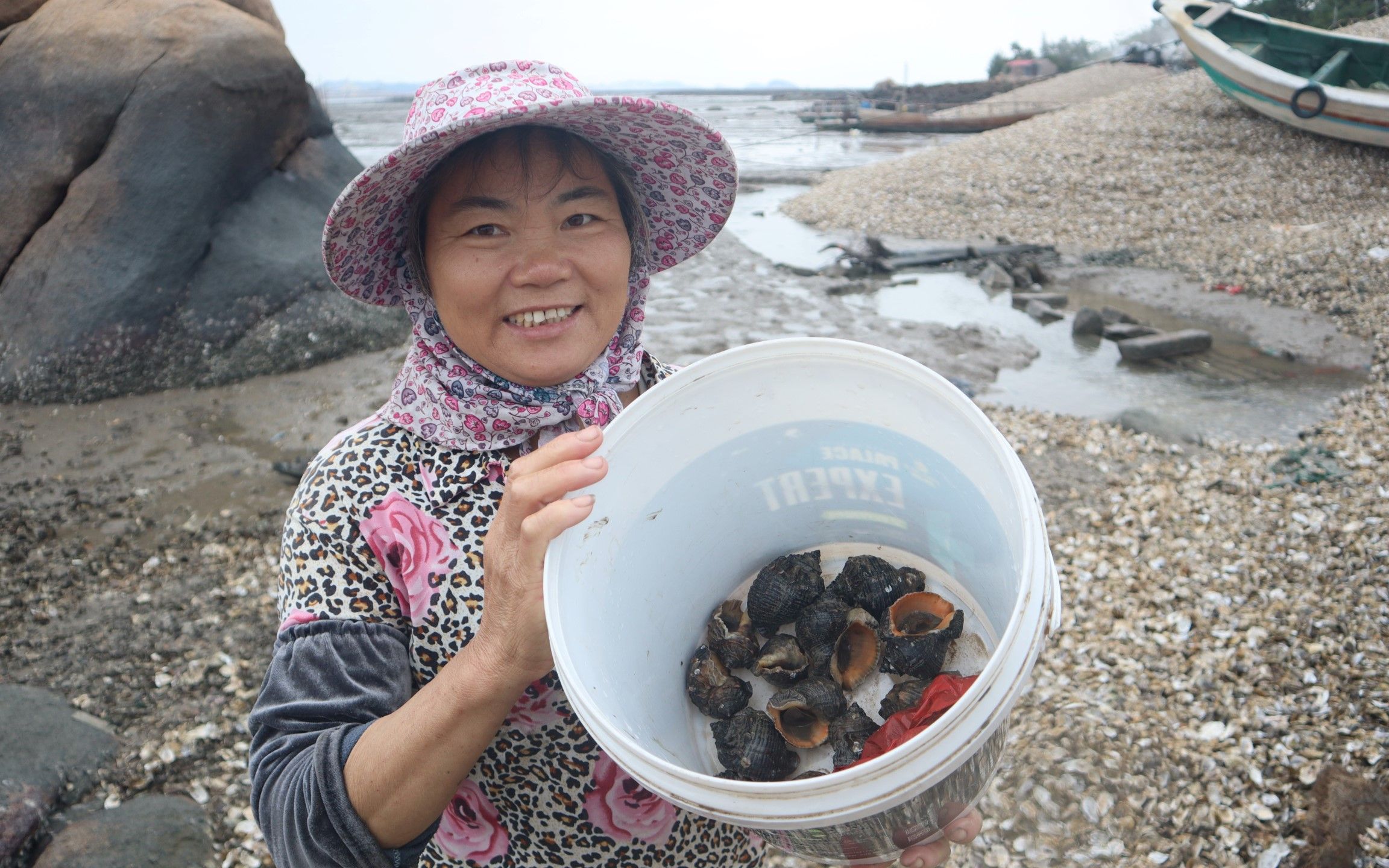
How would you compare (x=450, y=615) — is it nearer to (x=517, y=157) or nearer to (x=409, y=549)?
(x=409, y=549)

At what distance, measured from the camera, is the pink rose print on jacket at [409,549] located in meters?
1.37

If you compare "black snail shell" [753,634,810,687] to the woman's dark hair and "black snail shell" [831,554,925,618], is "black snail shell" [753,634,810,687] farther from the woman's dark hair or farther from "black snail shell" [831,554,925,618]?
the woman's dark hair

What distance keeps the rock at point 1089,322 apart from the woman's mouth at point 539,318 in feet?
28.0

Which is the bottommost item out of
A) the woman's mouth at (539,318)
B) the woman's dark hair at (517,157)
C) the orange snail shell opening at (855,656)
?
the orange snail shell opening at (855,656)

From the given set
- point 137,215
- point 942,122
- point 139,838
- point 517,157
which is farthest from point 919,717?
point 942,122

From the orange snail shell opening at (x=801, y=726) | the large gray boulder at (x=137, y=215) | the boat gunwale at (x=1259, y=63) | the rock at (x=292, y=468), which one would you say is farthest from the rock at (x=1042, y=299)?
the orange snail shell opening at (x=801, y=726)

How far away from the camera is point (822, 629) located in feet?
5.42

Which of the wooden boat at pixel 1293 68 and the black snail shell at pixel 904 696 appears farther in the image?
the wooden boat at pixel 1293 68

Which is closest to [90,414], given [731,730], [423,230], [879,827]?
[423,230]

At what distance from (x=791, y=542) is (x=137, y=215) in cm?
810

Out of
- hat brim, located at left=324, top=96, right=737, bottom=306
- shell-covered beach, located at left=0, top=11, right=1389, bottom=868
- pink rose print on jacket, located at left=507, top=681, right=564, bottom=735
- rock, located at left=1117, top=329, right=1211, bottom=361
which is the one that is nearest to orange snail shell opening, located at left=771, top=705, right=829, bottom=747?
pink rose print on jacket, located at left=507, top=681, right=564, bottom=735

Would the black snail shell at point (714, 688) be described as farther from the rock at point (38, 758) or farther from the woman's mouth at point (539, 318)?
the rock at point (38, 758)

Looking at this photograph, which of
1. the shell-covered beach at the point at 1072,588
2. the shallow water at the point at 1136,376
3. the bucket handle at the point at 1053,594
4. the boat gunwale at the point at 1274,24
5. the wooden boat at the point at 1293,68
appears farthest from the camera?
the boat gunwale at the point at 1274,24

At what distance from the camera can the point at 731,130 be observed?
43250 mm
